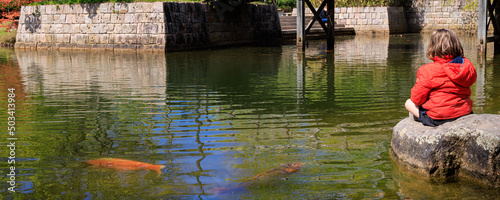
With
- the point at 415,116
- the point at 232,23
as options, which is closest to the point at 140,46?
the point at 232,23

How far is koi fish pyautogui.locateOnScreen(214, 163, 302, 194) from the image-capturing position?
379 cm

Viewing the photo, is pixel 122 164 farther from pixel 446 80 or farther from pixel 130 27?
pixel 130 27

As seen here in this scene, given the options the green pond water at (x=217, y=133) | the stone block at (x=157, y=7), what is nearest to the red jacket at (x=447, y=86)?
the green pond water at (x=217, y=133)

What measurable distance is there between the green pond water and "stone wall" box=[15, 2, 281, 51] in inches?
281

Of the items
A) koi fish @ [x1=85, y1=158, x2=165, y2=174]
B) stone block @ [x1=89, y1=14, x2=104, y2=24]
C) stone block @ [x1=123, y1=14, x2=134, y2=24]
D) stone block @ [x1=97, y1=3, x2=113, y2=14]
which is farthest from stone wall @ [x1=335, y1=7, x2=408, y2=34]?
koi fish @ [x1=85, y1=158, x2=165, y2=174]

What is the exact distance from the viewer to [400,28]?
105 ft

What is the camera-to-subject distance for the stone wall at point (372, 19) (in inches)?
1219

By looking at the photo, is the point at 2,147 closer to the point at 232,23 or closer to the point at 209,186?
the point at 209,186

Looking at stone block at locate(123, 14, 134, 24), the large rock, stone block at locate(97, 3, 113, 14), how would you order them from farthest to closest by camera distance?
stone block at locate(97, 3, 113, 14) < stone block at locate(123, 14, 134, 24) < the large rock

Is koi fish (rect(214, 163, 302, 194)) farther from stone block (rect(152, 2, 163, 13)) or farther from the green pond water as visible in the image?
stone block (rect(152, 2, 163, 13))

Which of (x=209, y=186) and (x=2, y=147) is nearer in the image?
(x=209, y=186)

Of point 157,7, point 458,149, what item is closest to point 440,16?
point 157,7

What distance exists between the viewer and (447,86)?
4.15 meters

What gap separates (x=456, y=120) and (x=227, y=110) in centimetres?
342
